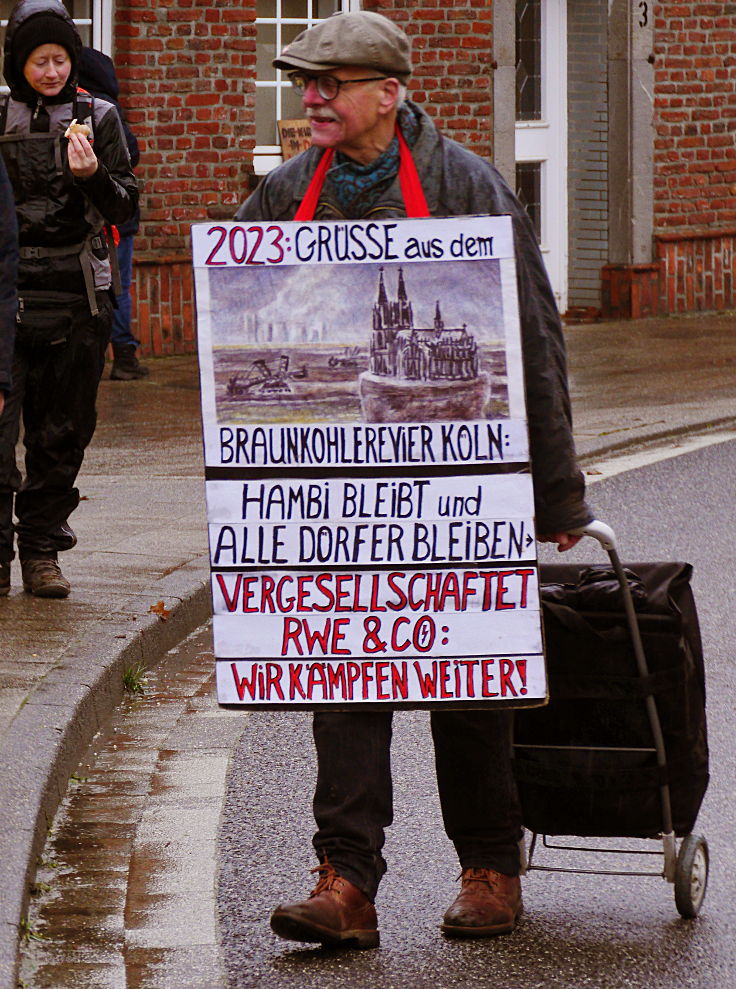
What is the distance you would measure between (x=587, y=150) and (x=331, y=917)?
44.8 ft

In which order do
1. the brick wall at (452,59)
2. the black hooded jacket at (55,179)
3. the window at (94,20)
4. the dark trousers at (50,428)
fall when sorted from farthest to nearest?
the brick wall at (452,59) → the window at (94,20) → the dark trousers at (50,428) → the black hooded jacket at (55,179)

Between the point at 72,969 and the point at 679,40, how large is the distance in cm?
1410

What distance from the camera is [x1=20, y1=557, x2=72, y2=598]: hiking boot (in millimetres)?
6863

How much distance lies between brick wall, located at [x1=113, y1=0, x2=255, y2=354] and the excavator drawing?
34.0 ft

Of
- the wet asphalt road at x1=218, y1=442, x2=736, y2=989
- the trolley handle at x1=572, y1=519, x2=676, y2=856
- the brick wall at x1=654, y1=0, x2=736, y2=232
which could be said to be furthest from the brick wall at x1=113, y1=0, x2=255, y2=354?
the trolley handle at x1=572, y1=519, x2=676, y2=856

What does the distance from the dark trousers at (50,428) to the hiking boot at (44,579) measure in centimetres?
4

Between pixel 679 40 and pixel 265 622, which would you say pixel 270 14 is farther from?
pixel 265 622

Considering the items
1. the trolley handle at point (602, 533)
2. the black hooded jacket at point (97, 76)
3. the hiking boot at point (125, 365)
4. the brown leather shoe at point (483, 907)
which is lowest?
the hiking boot at point (125, 365)

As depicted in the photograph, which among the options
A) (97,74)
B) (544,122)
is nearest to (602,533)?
(97,74)

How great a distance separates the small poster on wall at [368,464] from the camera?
3.95 m

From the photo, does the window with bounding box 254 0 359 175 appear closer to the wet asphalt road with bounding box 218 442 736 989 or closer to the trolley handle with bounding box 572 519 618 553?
the wet asphalt road with bounding box 218 442 736 989

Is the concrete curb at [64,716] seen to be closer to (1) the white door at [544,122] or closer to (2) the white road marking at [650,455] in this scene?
(2) the white road marking at [650,455]

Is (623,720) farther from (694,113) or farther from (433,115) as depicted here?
(694,113)

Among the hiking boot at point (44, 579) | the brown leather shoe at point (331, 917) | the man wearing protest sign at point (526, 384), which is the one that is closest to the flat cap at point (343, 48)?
the man wearing protest sign at point (526, 384)
